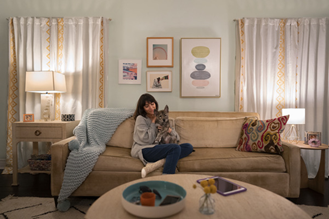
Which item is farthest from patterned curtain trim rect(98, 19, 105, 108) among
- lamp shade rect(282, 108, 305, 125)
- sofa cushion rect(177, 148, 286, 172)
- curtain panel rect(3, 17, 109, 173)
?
lamp shade rect(282, 108, 305, 125)

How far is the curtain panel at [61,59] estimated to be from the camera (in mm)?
2916

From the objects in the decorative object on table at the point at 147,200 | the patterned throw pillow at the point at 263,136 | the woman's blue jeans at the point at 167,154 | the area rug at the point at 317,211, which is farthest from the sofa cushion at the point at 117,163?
the area rug at the point at 317,211

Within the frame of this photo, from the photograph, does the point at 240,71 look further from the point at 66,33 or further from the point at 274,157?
the point at 66,33

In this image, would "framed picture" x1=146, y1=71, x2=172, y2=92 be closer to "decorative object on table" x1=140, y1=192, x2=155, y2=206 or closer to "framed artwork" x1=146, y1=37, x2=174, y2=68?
"framed artwork" x1=146, y1=37, x2=174, y2=68

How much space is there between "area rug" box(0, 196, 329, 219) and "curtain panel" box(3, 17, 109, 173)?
1.07 m

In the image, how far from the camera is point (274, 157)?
1.96 meters

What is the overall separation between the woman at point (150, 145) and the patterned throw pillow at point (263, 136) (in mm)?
620

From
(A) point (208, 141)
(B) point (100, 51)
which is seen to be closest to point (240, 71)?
(A) point (208, 141)

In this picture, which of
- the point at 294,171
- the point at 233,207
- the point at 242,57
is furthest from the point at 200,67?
the point at 233,207

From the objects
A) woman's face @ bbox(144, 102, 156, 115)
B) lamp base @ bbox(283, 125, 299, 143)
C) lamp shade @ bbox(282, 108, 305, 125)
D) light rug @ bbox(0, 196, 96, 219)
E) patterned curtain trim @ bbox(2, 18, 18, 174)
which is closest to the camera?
light rug @ bbox(0, 196, 96, 219)

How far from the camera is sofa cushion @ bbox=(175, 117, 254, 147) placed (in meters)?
2.38

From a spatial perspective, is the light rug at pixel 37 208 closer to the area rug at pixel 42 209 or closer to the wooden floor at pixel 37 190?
the area rug at pixel 42 209

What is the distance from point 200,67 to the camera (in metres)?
2.97

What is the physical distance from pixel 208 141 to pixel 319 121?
67.6 inches
